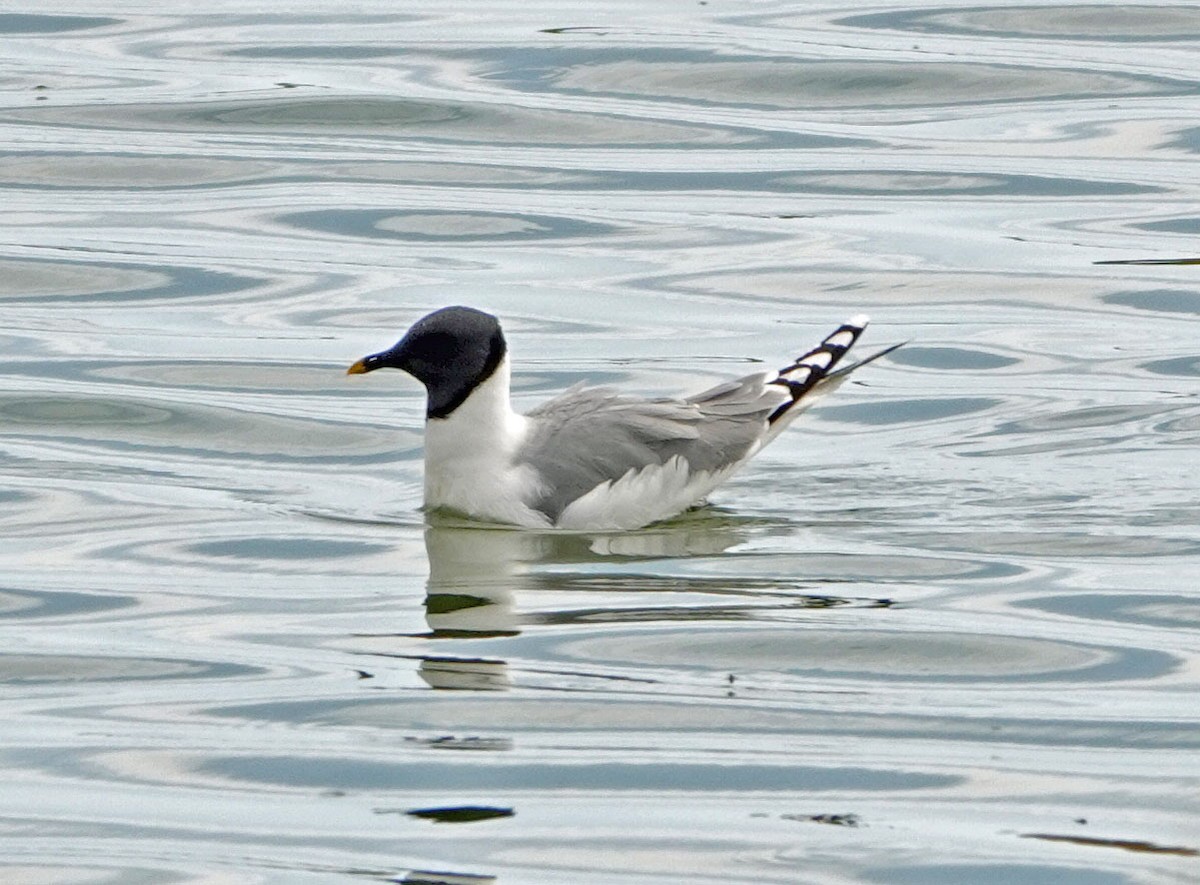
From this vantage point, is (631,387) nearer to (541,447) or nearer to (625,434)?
(625,434)

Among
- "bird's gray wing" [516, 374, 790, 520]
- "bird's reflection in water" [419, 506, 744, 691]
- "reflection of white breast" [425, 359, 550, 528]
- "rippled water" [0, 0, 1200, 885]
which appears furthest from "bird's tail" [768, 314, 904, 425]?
"reflection of white breast" [425, 359, 550, 528]

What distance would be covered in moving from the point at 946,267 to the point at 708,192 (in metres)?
2.28

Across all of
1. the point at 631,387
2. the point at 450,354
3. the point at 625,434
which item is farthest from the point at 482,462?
the point at 631,387

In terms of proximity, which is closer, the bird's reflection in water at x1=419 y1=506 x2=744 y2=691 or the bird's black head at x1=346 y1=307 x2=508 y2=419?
the bird's reflection in water at x1=419 y1=506 x2=744 y2=691

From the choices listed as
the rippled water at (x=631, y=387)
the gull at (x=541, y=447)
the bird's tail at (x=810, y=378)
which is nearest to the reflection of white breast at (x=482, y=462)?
the gull at (x=541, y=447)

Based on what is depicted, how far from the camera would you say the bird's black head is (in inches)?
401

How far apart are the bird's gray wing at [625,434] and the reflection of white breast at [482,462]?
7 cm

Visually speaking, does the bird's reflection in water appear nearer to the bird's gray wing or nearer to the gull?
the gull

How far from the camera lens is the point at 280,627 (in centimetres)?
874

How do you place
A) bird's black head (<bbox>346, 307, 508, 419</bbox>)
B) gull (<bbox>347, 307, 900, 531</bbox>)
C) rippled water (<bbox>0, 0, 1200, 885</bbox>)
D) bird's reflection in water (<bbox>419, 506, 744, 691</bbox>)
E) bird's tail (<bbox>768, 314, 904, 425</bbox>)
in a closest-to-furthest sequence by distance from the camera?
1. rippled water (<bbox>0, 0, 1200, 885</bbox>)
2. bird's reflection in water (<bbox>419, 506, 744, 691</bbox>)
3. gull (<bbox>347, 307, 900, 531</bbox>)
4. bird's black head (<bbox>346, 307, 508, 419</bbox>)
5. bird's tail (<bbox>768, 314, 904, 425</bbox>)

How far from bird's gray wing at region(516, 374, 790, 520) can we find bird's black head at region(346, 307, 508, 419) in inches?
13.0

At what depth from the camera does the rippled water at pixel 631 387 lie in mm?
6906

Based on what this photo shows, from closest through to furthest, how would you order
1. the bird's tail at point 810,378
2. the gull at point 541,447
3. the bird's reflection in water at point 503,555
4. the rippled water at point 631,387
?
the rippled water at point 631,387
the bird's reflection in water at point 503,555
the gull at point 541,447
the bird's tail at point 810,378

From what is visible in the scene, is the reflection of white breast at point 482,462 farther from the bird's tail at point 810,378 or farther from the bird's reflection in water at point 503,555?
the bird's tail at point 810,378
